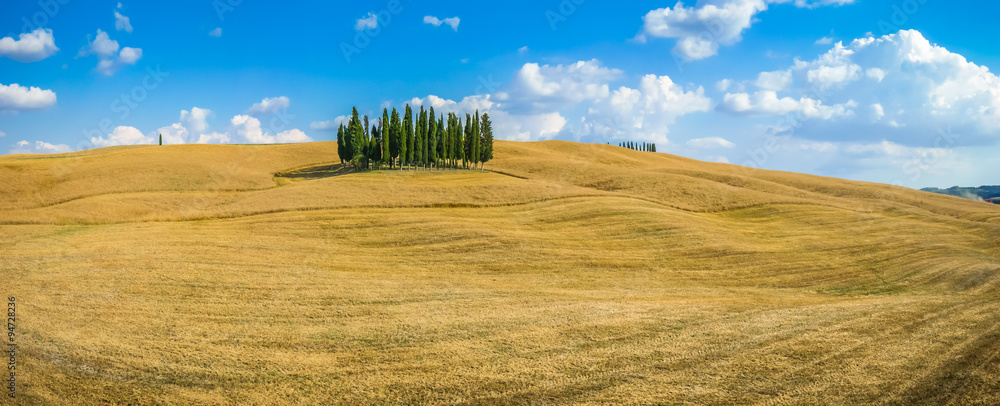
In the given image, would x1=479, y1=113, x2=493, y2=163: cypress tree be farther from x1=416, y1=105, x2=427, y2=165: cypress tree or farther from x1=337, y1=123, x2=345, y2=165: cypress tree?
x1=337, y1=123, x2=345, y2=165: cypress tree

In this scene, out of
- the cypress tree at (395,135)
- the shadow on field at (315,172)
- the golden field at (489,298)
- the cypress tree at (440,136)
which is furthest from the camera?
the cypress tree at (440,136)

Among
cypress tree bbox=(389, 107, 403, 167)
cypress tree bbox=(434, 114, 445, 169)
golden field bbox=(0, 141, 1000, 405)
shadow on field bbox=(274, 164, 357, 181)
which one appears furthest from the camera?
cypress tree bbox=(434, 114, 445, 169)

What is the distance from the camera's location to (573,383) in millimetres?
11906

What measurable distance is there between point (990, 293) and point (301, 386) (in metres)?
27.3

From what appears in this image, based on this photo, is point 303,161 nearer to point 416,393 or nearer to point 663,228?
point 663,228

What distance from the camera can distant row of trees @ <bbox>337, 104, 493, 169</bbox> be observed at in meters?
73.8

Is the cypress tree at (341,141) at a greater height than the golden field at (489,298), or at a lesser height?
greater

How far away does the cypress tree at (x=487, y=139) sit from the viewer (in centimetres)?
7666

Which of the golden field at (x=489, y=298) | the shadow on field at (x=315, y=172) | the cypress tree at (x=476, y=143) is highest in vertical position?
the cypress tree at (x=476, y=143)

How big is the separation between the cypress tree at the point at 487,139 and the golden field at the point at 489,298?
93.7 ft

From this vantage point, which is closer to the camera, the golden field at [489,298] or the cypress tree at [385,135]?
the golden field at [489,298]

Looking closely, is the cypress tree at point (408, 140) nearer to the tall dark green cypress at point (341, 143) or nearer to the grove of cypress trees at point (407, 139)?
the grove of cypress trees at point (407, 139)

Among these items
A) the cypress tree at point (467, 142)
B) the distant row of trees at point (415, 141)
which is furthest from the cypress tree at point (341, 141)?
the cypress tree at point (467, 142)

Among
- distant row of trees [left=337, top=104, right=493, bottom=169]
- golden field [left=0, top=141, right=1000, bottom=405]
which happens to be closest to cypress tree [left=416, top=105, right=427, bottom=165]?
distant row of trees [left=337, top=104, right=493, bottom=169]
